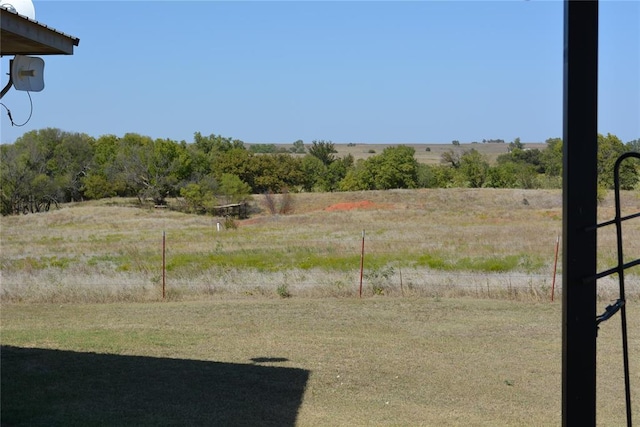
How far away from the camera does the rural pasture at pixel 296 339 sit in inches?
334

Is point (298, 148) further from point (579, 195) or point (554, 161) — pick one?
point (579, 195)

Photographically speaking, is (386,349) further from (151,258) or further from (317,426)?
(151,258)

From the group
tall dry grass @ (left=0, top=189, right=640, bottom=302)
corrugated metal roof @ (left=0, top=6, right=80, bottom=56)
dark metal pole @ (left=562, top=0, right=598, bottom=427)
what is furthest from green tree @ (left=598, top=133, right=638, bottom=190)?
dark metal pole @ (left=562, top=0, right=598, bottom=427)

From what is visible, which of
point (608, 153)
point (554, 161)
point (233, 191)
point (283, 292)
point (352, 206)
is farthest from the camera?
point (554, 161)

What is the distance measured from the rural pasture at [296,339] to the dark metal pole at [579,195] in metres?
4.62

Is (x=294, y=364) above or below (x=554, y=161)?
below

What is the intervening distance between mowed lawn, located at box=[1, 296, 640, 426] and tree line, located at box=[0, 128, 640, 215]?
36.0m

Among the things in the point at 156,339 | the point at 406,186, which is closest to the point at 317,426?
the point at 156,339

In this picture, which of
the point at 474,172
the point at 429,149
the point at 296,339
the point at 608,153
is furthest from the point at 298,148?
the point at 296,339

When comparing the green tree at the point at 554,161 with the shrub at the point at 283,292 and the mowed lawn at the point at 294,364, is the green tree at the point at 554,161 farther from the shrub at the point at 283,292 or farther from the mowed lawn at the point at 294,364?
the mowed lawn at the point at 294,364

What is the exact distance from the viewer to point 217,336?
502 inches

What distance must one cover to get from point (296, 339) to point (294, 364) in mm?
1798

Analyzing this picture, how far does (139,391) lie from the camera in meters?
8.84

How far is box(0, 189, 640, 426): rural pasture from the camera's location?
27.8ft
